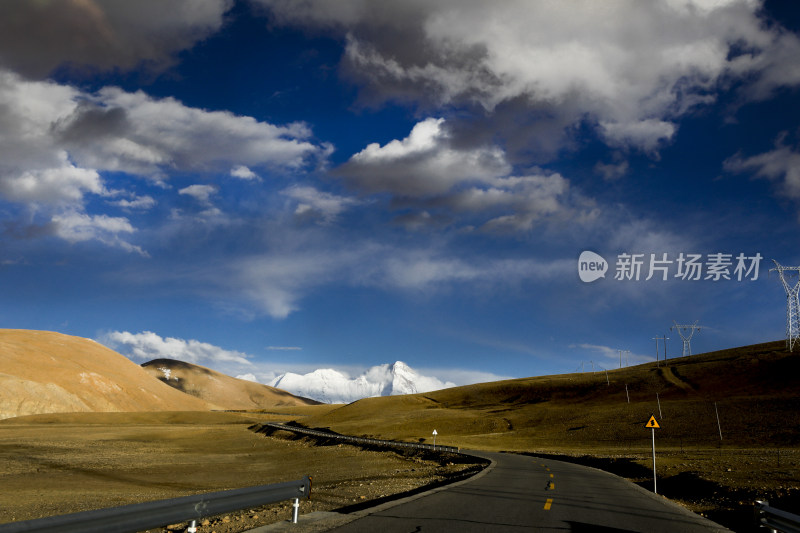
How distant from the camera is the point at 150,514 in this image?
26.7 feet

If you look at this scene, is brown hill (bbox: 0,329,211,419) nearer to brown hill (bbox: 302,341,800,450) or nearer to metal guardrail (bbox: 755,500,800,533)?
brown hill (bbox: 302,341,800,450)

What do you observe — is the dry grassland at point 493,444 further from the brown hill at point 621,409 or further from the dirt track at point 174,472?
the brown hill at point 621,409

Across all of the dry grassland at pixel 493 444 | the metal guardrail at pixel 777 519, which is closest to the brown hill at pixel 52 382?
the dry grassland at pixel 493 444

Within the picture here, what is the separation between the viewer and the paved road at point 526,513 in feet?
36.3

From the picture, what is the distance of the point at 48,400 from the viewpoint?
15062 centimetres

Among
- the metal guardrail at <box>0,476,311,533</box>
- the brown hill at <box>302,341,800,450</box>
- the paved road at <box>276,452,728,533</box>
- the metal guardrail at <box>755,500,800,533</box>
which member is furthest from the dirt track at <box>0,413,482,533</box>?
the brown hill at <box>302,341,800,450</box>

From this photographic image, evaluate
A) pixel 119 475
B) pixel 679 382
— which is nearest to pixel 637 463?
pixel 119 475

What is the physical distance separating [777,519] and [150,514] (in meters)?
11.8

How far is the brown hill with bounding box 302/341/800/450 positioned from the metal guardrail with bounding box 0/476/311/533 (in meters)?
65.8

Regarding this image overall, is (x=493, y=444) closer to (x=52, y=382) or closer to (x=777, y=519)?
(x=777, y=519)

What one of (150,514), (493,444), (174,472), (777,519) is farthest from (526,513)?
(493,444)

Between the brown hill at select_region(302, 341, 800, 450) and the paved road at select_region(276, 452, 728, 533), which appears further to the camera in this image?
the brown hill at select_region(302, 341, 800, 450)

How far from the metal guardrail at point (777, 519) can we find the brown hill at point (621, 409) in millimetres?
63275

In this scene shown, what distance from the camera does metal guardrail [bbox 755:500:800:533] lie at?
35.1 ft
